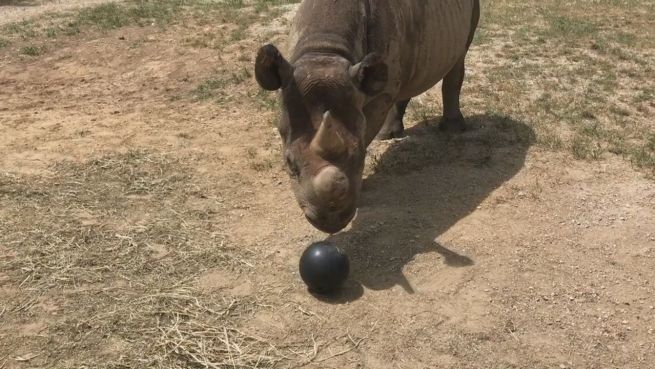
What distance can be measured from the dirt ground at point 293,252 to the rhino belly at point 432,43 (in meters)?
1.01

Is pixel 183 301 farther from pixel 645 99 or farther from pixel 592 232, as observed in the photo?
pixel 645 99

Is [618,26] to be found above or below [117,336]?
below

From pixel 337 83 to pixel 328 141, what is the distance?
578mm

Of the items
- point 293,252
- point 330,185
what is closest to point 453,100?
point 293,252

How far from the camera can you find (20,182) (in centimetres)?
723

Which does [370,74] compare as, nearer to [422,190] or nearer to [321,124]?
[321,124]

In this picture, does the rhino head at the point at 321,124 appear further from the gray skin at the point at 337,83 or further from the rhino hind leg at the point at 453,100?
the rhino hind leg at the point at 453,100

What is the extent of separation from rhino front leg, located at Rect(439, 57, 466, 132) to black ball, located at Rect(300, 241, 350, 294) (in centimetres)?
392

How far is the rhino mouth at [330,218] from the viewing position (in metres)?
5.23

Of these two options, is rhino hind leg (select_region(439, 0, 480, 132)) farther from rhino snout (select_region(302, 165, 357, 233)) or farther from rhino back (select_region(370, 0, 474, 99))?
rhino snout (select_region(302, 165, 357, 233))

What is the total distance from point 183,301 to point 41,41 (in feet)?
32.4

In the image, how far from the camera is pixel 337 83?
532cm

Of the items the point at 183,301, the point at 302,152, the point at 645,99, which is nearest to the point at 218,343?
the point at 183,301

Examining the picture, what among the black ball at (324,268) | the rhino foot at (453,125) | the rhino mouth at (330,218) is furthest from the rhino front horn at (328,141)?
the rhino foot at (453,125)
